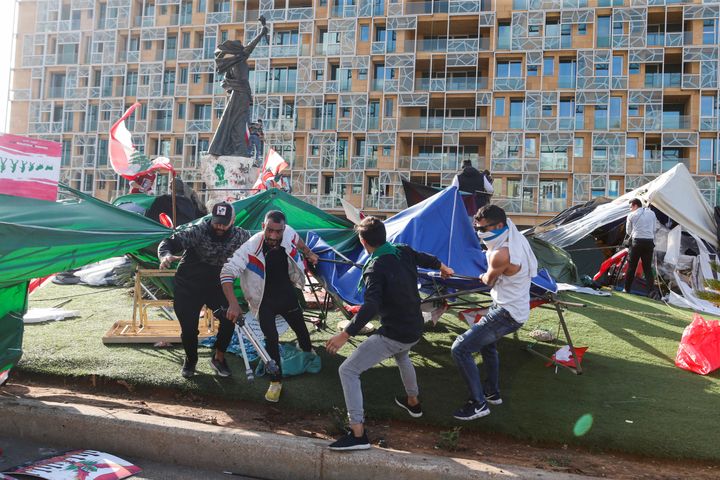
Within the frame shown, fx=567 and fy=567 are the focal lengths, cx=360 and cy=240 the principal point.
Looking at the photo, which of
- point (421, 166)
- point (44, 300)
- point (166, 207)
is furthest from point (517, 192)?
point (44, 300)

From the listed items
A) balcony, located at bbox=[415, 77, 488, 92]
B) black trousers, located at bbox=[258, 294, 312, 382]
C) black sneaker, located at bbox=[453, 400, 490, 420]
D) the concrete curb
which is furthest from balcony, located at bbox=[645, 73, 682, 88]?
the concrete curb

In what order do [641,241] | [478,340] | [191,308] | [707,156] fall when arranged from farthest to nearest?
[707,156] < [641,241] < [191,308] < [478,340]

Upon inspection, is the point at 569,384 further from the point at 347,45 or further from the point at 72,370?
the point at 347,45

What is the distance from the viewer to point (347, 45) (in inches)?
1463

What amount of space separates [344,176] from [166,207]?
2572 centimetres

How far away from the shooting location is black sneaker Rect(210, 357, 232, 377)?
531 cm

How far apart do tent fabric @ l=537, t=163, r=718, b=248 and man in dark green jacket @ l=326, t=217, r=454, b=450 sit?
951cm

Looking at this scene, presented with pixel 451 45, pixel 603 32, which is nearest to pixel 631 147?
pixel 603 32

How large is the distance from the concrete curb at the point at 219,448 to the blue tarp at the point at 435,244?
1739 mm

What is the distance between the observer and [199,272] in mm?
5297

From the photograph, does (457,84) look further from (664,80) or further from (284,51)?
(664,80)

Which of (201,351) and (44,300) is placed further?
(44,300)

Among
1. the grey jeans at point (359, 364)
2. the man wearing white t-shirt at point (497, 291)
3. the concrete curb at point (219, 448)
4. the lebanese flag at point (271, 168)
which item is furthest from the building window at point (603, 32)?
the concrete curb at point (219, 448)

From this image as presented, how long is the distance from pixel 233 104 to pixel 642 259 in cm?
968
